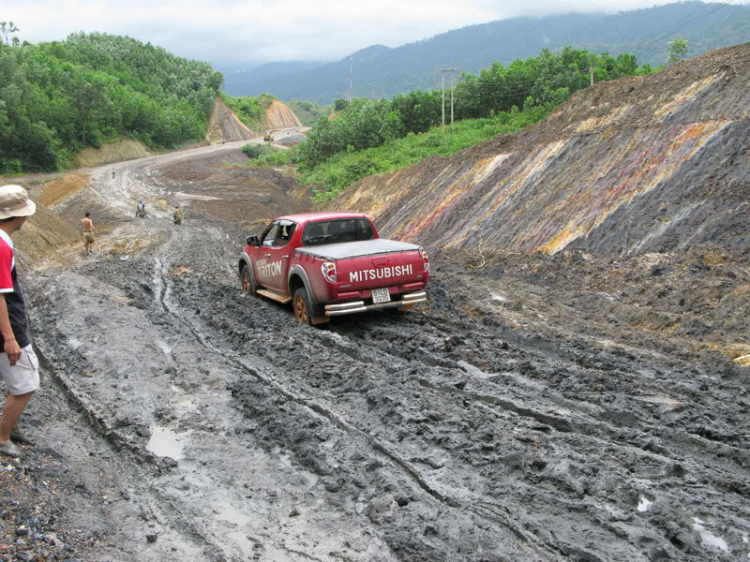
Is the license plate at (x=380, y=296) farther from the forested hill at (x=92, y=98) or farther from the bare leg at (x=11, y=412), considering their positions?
the forested hill at (x=92, y=98)

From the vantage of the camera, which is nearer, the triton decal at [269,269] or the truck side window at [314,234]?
the truck side window at [314,234]

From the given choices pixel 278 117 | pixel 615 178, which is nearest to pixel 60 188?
pixel 615 178

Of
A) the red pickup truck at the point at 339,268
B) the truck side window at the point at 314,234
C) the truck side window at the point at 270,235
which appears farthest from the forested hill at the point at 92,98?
the truck side window at the point at 314,234

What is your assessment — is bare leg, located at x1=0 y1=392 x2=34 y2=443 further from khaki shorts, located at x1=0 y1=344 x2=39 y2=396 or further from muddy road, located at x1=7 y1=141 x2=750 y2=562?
muddy road, located at x1=7 y1=141 x2=750 y2=562

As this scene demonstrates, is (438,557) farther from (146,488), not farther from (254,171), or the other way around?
(254,171)

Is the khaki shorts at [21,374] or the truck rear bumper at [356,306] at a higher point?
the khaki shorts at [21,374]

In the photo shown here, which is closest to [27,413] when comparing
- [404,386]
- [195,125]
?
[404,386]

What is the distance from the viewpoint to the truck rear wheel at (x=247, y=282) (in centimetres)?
1215

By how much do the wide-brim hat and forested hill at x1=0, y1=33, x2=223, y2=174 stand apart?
153ft

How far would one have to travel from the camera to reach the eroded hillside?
1281 centimetres

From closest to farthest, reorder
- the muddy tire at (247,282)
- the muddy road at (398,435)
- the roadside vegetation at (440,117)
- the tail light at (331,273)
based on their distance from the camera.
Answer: the muddy road at (398,435), the tail light at (331,273), the muddy tire at (247,282), the roadside vegetation at (440,117)

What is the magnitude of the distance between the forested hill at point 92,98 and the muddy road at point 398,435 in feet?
142

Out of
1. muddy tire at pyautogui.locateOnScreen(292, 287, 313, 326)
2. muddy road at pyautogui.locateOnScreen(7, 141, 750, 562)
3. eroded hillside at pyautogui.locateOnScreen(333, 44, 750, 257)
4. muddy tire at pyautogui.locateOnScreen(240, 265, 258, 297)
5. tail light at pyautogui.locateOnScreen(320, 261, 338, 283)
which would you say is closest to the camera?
muddy road at pyautogui.locateOnScreen(7, 141, 750, 562)

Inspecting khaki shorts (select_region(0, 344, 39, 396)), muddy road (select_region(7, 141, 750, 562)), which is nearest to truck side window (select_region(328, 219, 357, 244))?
muddy road (select_region(7, 141, 750, 562))
